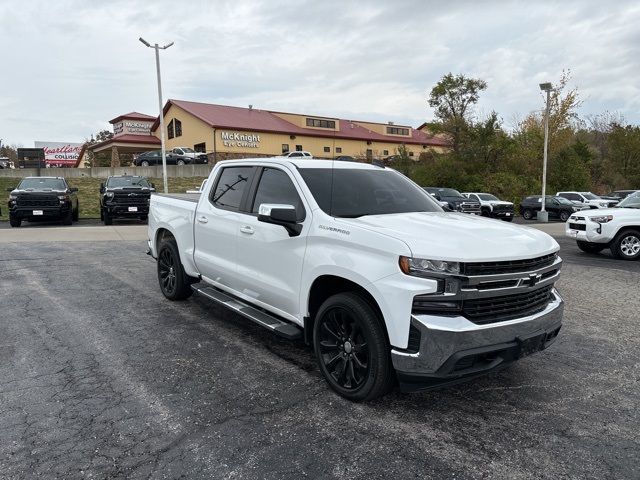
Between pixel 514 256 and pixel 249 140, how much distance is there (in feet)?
139

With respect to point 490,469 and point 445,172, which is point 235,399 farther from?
point 445,172

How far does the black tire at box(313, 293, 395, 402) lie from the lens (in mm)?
3342

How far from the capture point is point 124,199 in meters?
17.5

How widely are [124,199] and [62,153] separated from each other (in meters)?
52.1

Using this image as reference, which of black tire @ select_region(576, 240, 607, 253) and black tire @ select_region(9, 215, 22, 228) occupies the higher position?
black tire @ select_region(9, 215, 22, 228)

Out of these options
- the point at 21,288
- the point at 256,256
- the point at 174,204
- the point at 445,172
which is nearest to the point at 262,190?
the point at 256,256

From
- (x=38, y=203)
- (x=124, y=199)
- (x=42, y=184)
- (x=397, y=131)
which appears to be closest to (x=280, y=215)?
(x=124, y=199)

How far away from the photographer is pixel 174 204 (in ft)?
20.6

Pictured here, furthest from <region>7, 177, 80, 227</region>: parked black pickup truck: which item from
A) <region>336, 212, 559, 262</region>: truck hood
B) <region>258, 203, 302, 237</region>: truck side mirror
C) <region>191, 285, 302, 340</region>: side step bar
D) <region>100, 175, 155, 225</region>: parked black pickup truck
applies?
<region>336, 212, 559, 262</region>: truck hood

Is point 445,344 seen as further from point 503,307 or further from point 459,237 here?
point 459,237

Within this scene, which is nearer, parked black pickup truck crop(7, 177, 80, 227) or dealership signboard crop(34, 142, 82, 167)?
parked black pickup truck crop(7, 177, 80, 227)

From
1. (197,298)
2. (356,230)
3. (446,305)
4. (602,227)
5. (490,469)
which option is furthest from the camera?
(602,227)

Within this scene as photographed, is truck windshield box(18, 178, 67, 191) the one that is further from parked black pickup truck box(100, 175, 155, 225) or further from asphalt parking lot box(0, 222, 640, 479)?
asphalt parking lot box(0, 222, 640, 479)

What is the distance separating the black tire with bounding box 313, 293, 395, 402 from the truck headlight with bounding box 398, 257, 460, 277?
18.2 inches
